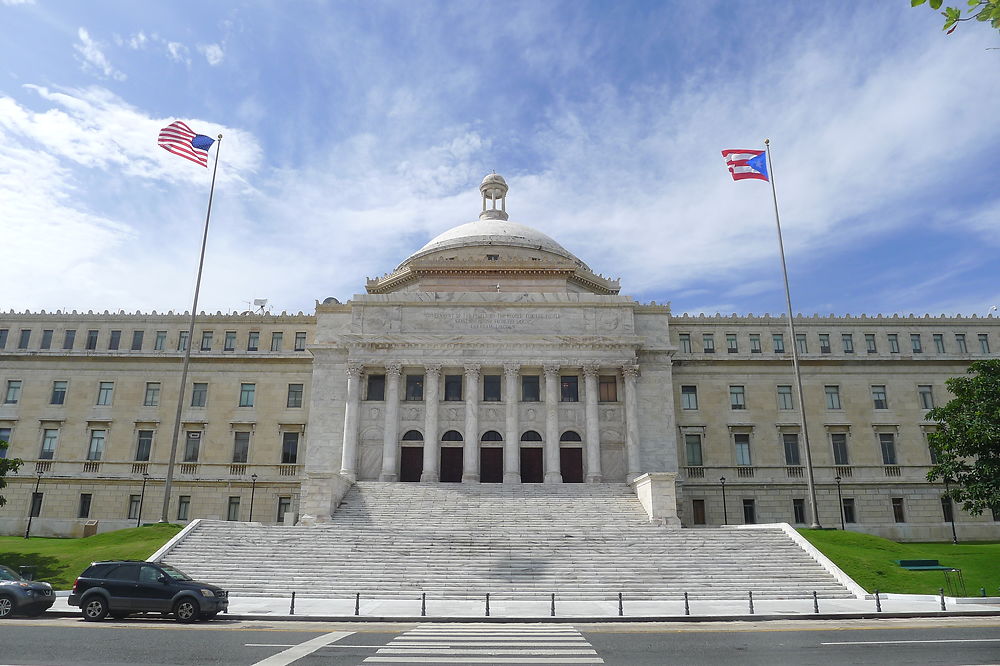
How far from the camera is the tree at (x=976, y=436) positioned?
32281mm

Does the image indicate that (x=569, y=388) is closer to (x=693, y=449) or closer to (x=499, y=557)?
(x=693, y=449)

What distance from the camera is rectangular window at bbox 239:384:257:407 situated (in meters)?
57.4

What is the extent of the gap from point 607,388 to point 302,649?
40049 millimetres

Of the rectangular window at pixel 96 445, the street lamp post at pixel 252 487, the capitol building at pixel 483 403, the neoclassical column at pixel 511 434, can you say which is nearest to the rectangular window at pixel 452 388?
the capitol building at pixel 483 403

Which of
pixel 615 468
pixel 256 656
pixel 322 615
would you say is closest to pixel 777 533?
pixel 615 468

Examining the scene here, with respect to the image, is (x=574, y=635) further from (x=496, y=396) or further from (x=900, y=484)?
(x=900, y=484)

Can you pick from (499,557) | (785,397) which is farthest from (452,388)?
(785,397)

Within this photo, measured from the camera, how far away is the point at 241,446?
56.3 meters

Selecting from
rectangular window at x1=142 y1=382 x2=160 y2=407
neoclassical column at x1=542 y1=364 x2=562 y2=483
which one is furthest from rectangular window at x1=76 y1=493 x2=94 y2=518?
neoclassical column at x1=542 y1=364 x2=562 y2=483

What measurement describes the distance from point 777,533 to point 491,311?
1060 inches

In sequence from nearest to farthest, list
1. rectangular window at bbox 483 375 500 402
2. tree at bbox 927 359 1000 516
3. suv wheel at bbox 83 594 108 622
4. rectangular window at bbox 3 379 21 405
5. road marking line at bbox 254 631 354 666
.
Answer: road marking line at bbox 254 631 354 666 < suv wheel at bbox 83 594 108 622 < tree at bbox 927 359 1000 516 < rectangular window at bbox 483 375 500 402 < rectangular window at bbox 3 379 21 405

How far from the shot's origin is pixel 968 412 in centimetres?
3422

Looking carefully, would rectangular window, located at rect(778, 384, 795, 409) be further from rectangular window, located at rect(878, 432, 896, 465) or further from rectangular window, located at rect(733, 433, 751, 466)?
rectangular window, located at rect(878, 432, 896, 465)

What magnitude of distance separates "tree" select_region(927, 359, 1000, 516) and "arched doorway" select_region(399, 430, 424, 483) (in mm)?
33497
